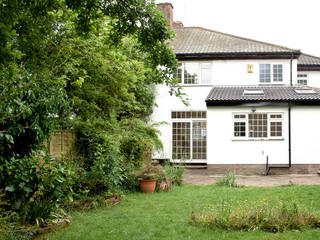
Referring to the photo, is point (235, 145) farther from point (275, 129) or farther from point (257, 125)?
point (275, 129)

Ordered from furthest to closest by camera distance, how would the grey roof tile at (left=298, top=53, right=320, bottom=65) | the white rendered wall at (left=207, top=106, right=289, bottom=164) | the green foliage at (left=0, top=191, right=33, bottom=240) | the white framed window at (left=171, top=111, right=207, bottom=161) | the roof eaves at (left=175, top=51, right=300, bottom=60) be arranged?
the grey roof tile at (left=298, top=53, right=320, bottom=65)
the white framed window at (left=171, top=111, right=207, bottom=161)
the roof eaves at (left=175, top=51, right=300, bottom=60)
the white rendered wall at (left=207, top=106, right=289, bottom=164)
the green foliage at (left=0, top=191, right=33, bottom=240)

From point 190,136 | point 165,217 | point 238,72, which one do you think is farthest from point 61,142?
point 238,72

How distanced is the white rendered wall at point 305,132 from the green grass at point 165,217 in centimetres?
606

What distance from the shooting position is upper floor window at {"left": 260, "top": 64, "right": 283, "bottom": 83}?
20.1 meters

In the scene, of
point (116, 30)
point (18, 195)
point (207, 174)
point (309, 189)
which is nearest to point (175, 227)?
point (18, 195)

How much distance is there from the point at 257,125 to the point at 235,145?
58.4 inches

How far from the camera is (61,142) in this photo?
34.9 ft

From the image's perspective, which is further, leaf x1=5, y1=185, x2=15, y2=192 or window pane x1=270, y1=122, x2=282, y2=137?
window pane x1=270, y1=122, x2=282, y2=137

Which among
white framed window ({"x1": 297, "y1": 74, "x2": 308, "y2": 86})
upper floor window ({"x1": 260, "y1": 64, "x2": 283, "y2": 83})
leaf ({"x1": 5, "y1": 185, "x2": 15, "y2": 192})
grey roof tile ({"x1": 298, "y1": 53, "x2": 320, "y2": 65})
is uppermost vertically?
grey roof tile ({"x1": 298, "y1": 53, "x2": 320, "y2": 65})

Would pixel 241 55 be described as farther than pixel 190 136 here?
No

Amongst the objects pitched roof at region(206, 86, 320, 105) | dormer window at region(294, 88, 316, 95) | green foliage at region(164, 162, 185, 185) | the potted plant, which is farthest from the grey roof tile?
the potted plant

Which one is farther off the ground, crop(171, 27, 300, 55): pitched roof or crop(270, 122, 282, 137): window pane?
crop(171, 27, 300, 55): pitched roof

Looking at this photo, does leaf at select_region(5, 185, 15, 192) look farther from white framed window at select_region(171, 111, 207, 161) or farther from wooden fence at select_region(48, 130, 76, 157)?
white framed window at select_region(171, 111, 207, 161)

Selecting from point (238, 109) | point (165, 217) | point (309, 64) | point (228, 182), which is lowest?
point (165, 217)
